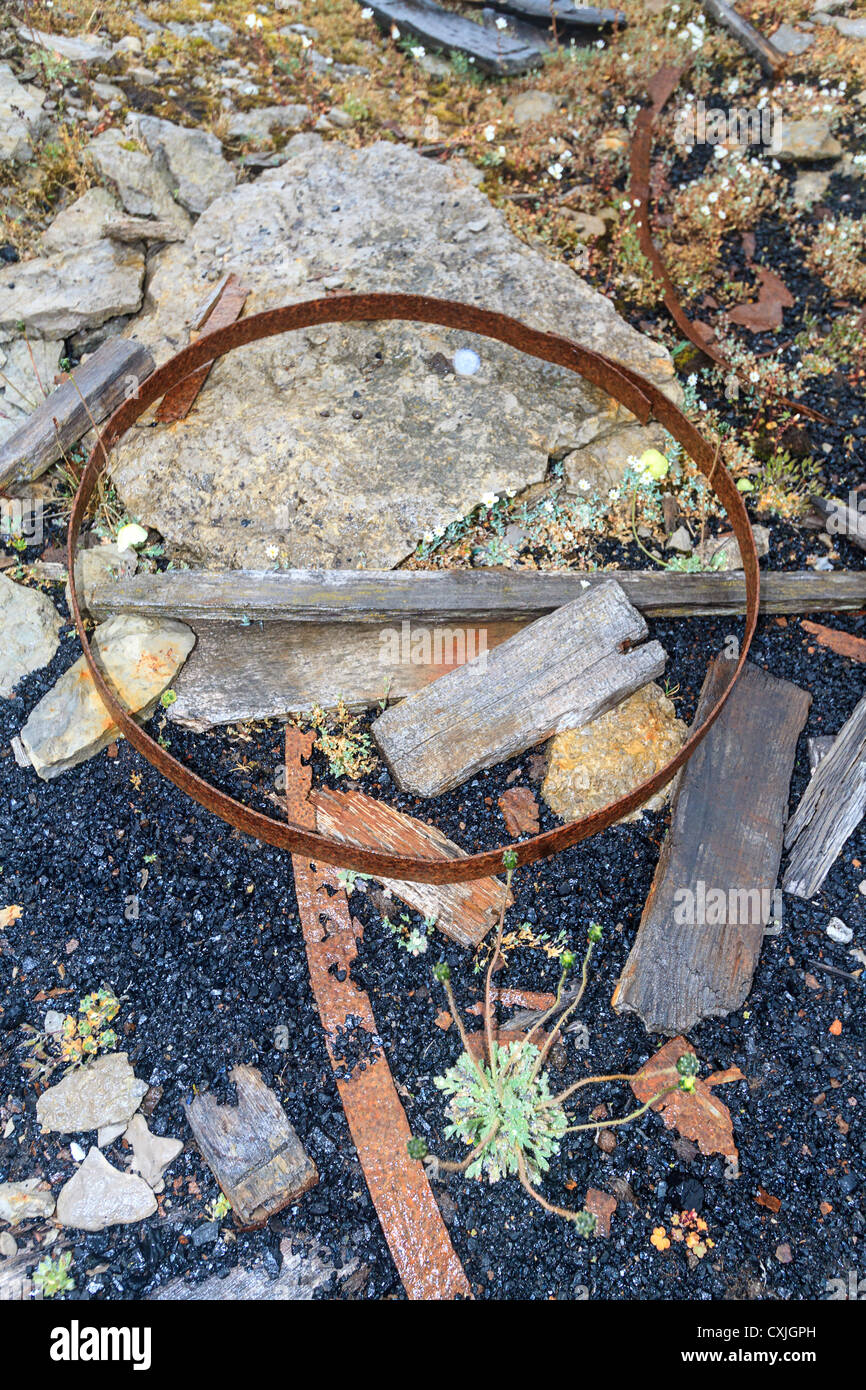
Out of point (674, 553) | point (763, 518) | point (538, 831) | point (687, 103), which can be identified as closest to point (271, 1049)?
point (538, 831)

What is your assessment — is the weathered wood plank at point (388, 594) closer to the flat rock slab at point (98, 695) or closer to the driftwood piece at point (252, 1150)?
the flat rock slab at point (98, 695)

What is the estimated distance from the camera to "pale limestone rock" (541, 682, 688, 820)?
12.6ft

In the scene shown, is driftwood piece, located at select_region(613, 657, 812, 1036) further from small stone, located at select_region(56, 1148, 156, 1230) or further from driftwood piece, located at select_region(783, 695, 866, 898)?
small stone, located at select_region(56, 1148, 156, 1230)

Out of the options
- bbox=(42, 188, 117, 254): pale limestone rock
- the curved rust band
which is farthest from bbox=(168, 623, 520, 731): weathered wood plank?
bbox=(42, 188, 117, 254): pale limestone rock

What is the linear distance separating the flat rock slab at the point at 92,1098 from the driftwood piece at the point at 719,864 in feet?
6.09

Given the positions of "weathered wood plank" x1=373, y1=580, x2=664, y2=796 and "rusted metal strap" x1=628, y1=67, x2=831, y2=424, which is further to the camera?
"rusted metal strap" x1=628, y1=67, x2=831, y2=424

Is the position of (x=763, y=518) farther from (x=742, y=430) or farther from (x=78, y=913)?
(x=78, y=913)

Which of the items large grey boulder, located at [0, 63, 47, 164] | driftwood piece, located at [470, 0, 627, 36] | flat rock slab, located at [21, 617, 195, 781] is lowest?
flat rock slab, located at [21, 617, 195, 781]

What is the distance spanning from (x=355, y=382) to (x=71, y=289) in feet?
5.96

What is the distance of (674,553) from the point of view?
181 inches

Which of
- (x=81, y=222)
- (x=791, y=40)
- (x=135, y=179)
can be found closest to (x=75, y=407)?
(x=81, y=222)

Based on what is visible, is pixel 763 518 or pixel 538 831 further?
pixel 763 518

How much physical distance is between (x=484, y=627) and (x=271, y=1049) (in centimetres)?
206

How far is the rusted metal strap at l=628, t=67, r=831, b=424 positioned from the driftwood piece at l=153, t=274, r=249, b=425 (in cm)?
255
